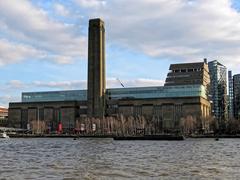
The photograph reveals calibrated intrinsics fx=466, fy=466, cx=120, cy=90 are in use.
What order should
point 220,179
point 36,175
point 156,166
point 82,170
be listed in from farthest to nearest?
point 156,166 < point 82,170 < point 36,175 < point 220,179

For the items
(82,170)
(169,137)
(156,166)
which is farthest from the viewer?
(169,137)

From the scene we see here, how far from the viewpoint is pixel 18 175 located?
140ft

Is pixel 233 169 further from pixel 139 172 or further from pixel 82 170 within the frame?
pixel 82 170

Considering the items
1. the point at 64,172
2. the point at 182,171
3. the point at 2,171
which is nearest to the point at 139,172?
the point at 182,171

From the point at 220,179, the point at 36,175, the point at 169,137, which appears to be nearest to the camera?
the point at 220,179

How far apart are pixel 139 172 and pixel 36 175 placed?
9.61 meters

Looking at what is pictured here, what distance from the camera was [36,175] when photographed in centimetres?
4241

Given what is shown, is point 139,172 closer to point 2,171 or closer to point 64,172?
point 64,172

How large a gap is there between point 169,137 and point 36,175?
5113 inches

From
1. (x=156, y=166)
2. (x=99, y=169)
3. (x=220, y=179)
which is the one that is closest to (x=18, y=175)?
(x=99, y=169)

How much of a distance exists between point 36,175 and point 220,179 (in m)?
16.4

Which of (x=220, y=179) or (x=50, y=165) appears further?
(x=50, y=165)

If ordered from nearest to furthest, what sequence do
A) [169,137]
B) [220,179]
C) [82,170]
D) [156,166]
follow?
1. [220,179]
2. [82,170]
3. [156,166]
4. [169,137]

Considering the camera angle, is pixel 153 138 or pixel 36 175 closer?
pixel 36 175
